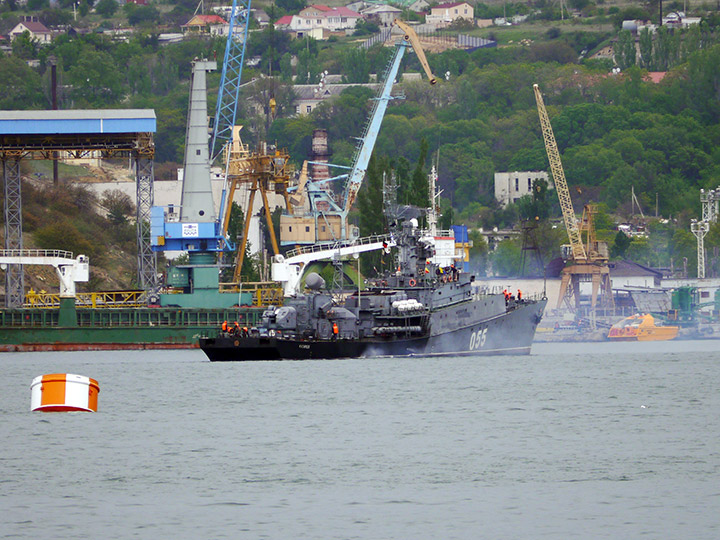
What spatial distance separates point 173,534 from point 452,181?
151 metres

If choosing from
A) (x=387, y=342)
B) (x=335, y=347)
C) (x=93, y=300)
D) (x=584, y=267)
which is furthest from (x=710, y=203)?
(x=335, y=347)

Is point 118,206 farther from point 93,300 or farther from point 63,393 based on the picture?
point 63,393

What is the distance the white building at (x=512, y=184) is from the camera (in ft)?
587

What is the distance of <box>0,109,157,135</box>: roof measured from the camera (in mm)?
89750

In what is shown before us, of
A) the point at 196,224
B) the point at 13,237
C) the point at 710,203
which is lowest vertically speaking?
the point at 13,237

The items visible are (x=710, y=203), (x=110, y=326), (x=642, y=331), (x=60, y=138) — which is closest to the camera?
(x=110, y=326)

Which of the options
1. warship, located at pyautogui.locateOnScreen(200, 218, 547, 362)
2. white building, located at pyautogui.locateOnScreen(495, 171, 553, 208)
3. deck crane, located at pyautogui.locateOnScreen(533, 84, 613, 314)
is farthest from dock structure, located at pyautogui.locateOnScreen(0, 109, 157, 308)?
white building, located at pyautogui.locateOnScreen(495, 171, 553, 208)

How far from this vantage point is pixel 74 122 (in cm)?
9000

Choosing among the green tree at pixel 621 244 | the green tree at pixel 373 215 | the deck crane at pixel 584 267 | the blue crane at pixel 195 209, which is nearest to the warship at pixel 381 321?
the blue crane at pixel 195 209

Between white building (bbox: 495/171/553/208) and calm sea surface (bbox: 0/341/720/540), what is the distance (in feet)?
379

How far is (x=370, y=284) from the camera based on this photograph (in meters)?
76.5

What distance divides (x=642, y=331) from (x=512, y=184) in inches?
2876

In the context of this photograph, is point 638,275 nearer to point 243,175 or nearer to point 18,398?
point 243,175

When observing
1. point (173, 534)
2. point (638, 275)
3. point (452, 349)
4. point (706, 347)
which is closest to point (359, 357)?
point (452, 349)
